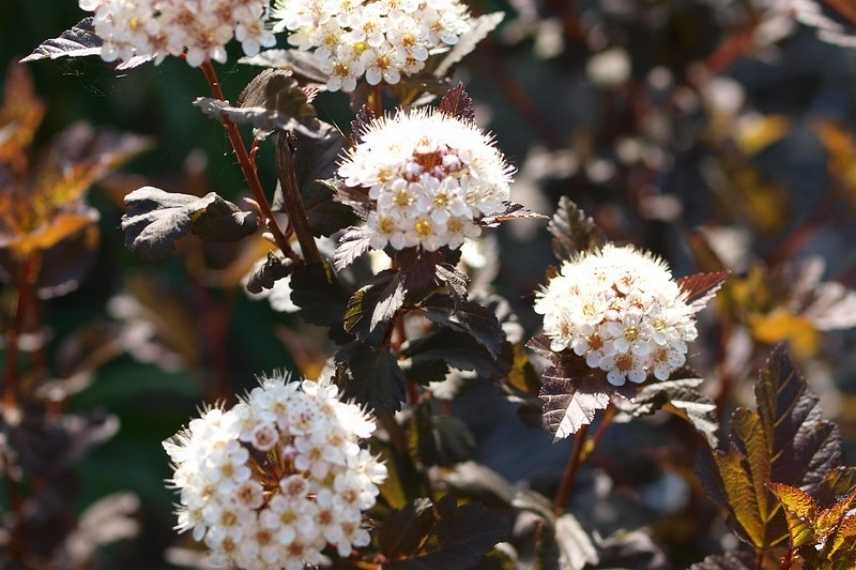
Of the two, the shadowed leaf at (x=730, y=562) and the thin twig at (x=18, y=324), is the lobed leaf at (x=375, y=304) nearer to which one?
the shadowed leaf at (x=730, y=562)

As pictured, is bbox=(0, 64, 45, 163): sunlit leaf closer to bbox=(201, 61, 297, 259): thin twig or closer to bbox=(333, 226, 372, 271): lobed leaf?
bbox=(201, 61, 297, 259): thin twig

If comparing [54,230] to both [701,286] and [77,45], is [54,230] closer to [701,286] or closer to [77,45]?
[77,45]

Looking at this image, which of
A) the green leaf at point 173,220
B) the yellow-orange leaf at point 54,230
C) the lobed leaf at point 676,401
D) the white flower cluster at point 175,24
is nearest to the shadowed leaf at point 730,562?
the lobed leaf at point 676,401

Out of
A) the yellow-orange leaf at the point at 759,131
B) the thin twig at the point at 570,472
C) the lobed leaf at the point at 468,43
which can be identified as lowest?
the yellow-orange leaf at the point at 759,131

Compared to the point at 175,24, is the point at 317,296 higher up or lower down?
lower down

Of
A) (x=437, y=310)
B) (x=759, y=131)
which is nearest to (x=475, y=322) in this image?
(x=437, y=310)
